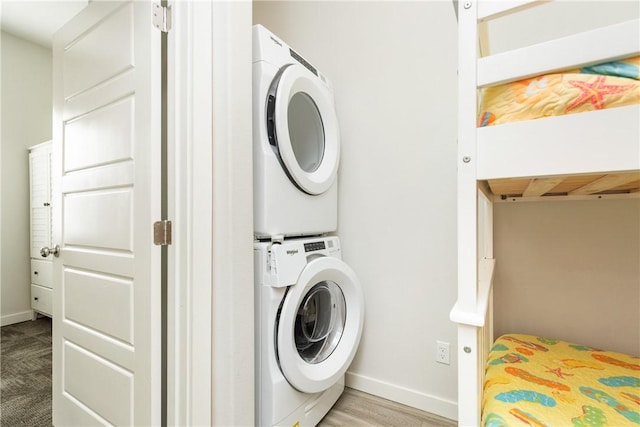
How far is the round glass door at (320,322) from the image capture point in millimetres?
1476

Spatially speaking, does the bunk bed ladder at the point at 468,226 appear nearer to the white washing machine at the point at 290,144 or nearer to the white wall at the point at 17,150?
the white washing machine at the point at 290,144

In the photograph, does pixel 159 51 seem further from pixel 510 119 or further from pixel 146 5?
pixel 510 119

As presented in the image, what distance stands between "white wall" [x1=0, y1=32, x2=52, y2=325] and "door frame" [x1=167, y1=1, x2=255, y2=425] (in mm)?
2901

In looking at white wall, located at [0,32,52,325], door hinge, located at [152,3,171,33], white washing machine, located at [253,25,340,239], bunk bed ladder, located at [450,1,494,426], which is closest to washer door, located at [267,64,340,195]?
white washing machine, located at [253,25,340,239]

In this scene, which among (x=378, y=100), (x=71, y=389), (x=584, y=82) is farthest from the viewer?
(x=378, y=100)

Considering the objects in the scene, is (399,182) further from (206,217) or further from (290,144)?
(206,217)

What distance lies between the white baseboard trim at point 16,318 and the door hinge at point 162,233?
2920 millimetres

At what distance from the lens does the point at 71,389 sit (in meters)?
1.41

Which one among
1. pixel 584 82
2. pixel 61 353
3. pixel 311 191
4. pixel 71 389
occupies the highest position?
pixel 584 82

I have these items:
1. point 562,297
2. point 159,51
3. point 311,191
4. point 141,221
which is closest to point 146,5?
Result: point 159,51

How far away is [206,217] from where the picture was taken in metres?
1.10

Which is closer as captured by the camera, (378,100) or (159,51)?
(159,51)

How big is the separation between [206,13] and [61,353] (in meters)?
1.63

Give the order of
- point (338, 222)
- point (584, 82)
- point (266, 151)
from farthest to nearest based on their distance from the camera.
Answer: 1. point (338, 222)
2. point (266, 151)
3. point (584, 82)
